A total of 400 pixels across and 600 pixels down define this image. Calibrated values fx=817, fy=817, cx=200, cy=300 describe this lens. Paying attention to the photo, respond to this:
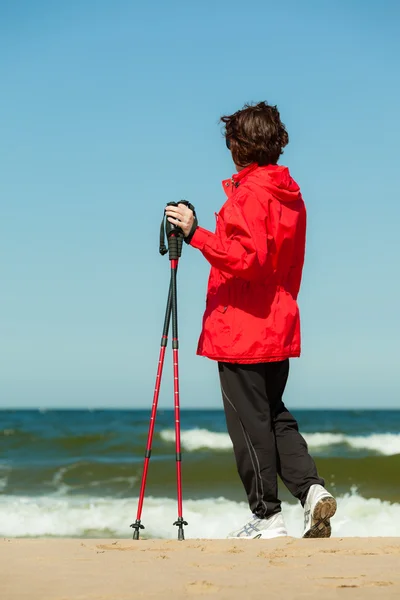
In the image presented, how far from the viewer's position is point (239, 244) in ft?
13.1

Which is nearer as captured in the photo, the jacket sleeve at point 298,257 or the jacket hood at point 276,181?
the jacket hood at point 276,181

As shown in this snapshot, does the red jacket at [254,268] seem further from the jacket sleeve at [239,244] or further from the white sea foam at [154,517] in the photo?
the white sea foam at [154,517]

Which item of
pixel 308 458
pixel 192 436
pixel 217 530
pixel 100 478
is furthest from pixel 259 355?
pixel 192 436

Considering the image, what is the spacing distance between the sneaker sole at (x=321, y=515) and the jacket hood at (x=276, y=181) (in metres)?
1.52

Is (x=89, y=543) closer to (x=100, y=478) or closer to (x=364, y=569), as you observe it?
(x=364, y=569)

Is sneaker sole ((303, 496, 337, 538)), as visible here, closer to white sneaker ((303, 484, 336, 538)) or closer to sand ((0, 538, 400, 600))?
white sneaker ((303, 484, 336, 538))

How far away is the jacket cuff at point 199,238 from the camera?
407 centimetres

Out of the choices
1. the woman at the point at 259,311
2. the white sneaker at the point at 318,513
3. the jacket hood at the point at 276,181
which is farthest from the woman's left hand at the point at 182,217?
the white sneaker at the point at 318,513

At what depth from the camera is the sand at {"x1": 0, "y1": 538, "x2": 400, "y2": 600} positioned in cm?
273

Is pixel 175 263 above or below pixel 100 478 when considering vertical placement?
above

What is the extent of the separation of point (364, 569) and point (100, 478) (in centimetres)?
960

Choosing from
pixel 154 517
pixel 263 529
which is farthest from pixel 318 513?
pixel 154 517

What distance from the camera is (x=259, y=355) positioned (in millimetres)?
4074

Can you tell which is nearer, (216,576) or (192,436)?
(216,576)
